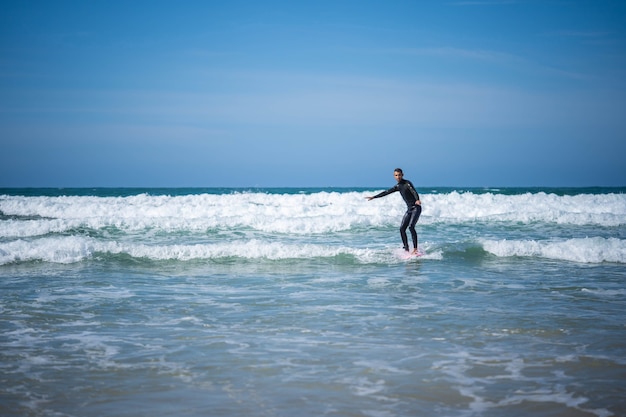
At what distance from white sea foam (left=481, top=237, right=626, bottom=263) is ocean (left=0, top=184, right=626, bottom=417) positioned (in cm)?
4

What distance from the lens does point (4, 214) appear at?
1113 inches

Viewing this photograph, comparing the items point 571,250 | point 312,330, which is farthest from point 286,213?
point 312,330

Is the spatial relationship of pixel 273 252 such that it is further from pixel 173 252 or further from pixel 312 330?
pixel 312 330

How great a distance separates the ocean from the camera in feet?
14.0

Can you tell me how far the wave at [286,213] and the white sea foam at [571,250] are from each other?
645 centimetres

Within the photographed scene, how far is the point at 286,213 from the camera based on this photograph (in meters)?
25.2

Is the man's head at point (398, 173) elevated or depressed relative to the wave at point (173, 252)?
elevated

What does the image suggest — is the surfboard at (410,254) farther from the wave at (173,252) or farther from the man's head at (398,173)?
the man's head at (398,173)

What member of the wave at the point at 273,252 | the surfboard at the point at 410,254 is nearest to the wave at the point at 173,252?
the wave at the point at 273,252

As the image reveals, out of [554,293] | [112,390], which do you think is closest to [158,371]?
[112,390]

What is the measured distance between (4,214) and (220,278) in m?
23.3

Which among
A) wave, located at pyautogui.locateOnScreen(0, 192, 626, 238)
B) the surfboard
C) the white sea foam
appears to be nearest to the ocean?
the white sea foam

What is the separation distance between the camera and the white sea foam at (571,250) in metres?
12.3

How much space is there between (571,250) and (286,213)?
1470 centimetres
